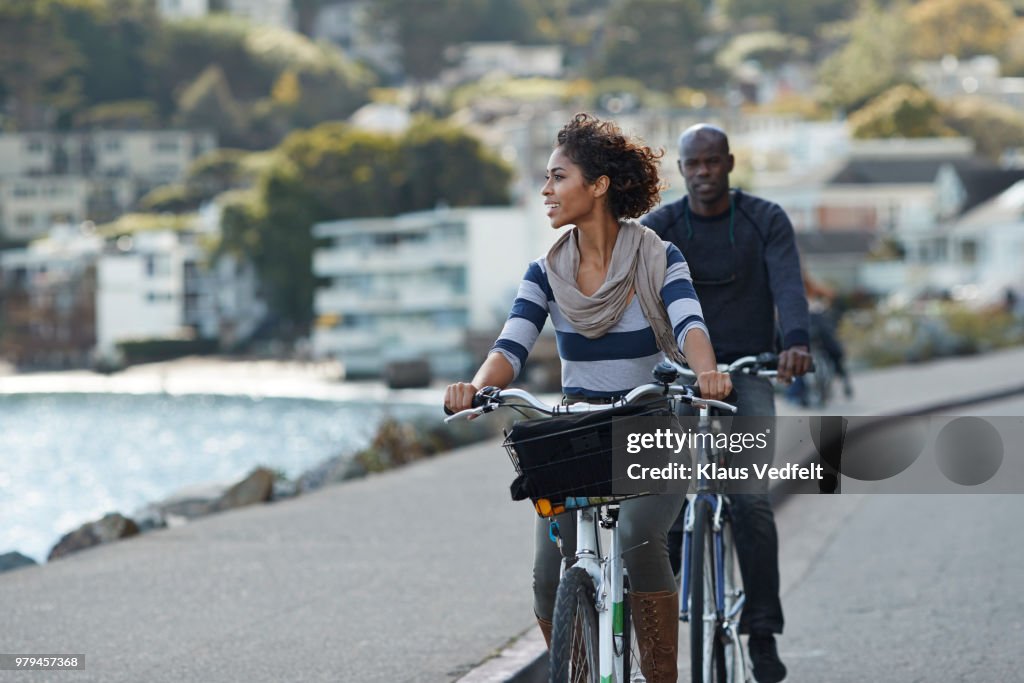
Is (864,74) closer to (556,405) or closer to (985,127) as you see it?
(985,127)

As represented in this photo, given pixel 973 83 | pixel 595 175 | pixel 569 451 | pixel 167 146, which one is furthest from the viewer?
pixel 167 146

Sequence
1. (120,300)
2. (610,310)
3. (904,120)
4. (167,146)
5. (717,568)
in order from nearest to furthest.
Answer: (610,310) < (717,568) < (120,300) < (904,120) < (167,146)

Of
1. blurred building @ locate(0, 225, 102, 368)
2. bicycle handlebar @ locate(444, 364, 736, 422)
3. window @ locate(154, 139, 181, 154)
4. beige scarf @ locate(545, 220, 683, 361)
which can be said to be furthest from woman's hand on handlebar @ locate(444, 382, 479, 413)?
window @ locate(154, 139, 181, 154)

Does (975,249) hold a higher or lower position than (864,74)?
lower

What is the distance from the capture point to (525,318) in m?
5.43

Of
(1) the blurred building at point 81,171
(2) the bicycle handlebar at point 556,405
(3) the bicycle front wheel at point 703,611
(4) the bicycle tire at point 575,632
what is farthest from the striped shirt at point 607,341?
(1) the blurred building at point 81,171

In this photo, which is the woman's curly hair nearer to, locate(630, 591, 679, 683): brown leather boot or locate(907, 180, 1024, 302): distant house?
locate(630, 591, 679, 683): brown leather boot

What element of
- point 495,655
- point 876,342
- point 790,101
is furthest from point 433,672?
point 790,101

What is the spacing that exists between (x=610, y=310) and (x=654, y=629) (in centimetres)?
90

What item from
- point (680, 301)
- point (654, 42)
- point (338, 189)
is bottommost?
point (680, 301)

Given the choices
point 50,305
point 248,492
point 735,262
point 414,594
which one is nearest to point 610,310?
point 735,262

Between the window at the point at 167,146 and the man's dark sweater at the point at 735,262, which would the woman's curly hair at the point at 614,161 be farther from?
the window at the point at 167,146

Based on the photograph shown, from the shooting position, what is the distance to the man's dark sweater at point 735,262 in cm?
694

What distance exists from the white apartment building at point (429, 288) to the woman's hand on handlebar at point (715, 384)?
9269 cm
